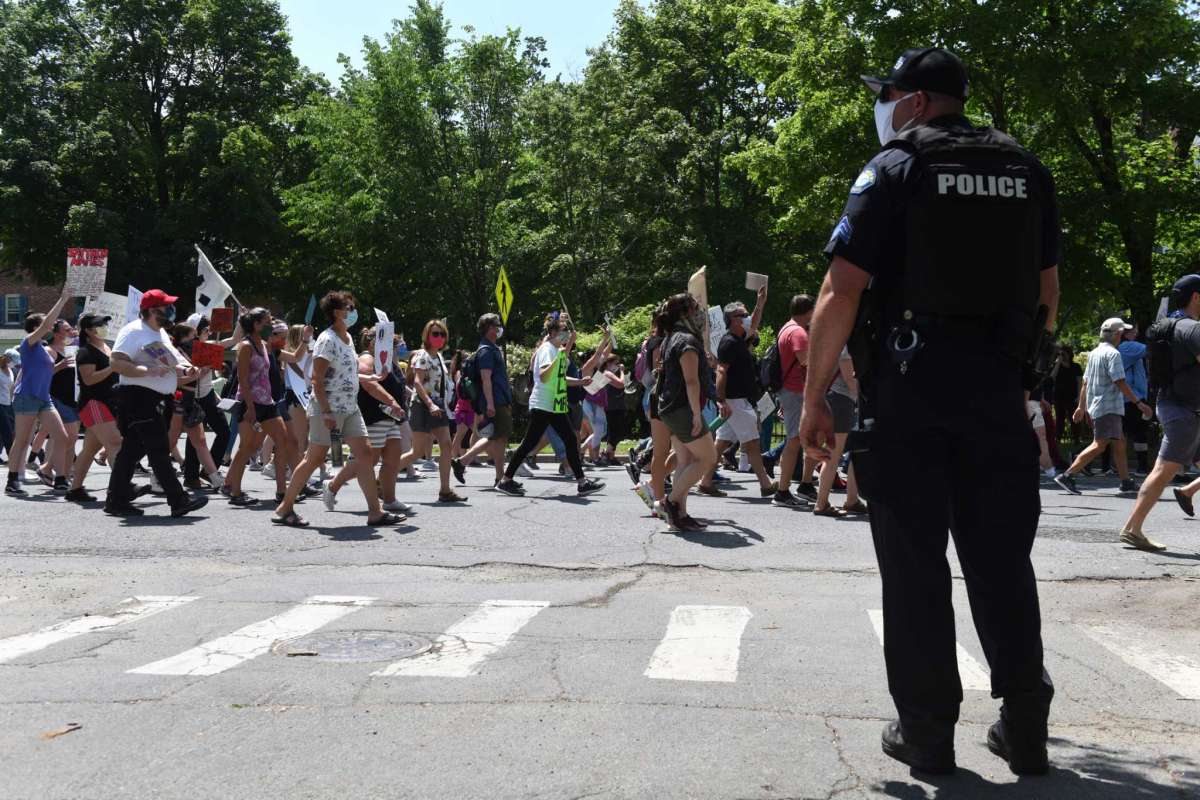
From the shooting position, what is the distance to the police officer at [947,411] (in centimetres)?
369

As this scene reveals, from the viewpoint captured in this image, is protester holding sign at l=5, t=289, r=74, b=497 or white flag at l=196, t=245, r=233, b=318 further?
white flag at l=196, t=245, r=233, b=318

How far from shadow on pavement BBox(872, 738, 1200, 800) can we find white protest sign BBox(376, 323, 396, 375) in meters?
7.92

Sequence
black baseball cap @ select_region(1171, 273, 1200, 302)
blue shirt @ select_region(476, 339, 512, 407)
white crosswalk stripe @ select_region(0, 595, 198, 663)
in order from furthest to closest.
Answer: blue shirt @ select_region(476, 339, 512, 407) < black baseball cap @ select_region(1171, 273, 1200, 302) < white crosswalk stripe @ select_region(0, 595, 198, 663)

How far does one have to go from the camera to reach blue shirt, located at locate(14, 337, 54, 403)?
40.8 feet

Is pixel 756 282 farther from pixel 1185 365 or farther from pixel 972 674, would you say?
pixel 972 674

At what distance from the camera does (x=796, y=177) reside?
24562 mm

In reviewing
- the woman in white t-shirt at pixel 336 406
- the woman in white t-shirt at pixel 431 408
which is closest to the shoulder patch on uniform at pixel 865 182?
the woman in white t-shirt at pixel 336 406

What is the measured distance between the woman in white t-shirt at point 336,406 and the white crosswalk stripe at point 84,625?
9.92ft

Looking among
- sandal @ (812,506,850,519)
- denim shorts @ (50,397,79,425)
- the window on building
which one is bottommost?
sandal @ (812,506,850,519)

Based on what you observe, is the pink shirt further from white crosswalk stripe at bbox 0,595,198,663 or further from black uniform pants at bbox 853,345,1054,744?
black uniform pants at bbox 853,345,1054,744

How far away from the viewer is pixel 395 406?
10.3 metres

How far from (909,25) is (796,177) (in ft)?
15.1

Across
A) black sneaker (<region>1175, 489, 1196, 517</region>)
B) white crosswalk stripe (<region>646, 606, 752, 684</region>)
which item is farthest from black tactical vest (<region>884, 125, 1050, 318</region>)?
black sneaker (<region>1175, 489, 1196, 517</region>)

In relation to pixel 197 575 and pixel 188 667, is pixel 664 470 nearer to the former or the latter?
pixel 197 575
